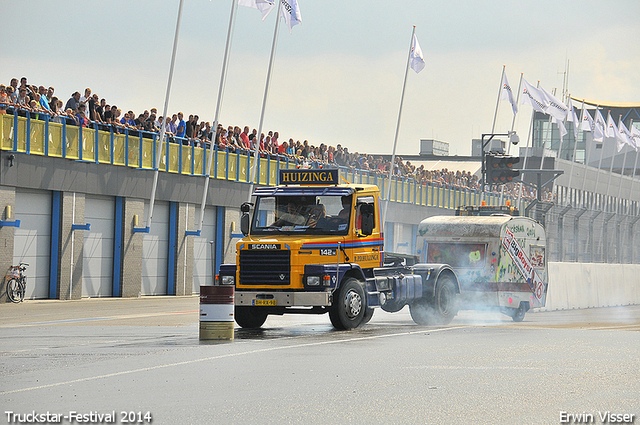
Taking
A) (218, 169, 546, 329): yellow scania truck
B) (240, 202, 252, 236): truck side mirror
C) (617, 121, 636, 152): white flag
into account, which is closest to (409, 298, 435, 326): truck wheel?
(218, 169, 546, 329): yellow scania truck

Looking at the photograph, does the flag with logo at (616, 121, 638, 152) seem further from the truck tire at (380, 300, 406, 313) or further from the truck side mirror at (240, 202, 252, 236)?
the truck side mirror at (240, 202, 252, 236)

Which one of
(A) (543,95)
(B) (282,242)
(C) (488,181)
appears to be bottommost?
(B) (282,242)

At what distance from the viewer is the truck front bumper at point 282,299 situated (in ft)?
61.3

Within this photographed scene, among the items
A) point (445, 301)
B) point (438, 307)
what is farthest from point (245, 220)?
point (445, 301)

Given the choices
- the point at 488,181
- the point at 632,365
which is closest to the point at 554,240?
the point at 488,181

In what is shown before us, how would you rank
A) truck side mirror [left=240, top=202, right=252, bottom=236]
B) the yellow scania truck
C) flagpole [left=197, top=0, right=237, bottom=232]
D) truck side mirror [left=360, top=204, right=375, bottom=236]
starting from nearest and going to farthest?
the yellow scania truck < truck side mirror [left=360, top=204, right=375, bottom=236] < truck side mirror [left=240, top=202, right=252, bottom=236] < flagpole [left=197, top=0, right=237, bottom=232]

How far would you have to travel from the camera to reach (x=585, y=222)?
40.7 metres

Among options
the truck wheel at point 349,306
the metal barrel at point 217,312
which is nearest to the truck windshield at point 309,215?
the truck wheel at point 349,306

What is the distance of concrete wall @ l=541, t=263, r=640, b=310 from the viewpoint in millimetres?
29328

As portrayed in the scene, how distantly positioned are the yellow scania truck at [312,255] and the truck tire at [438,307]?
1206mm

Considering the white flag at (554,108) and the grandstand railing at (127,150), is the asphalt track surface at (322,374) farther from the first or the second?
the white flag at (554,108)

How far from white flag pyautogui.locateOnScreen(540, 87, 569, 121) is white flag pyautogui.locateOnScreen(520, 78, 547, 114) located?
44cm

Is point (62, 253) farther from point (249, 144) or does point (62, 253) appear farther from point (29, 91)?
point (249, 144)

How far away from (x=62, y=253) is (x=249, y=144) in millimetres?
11318
